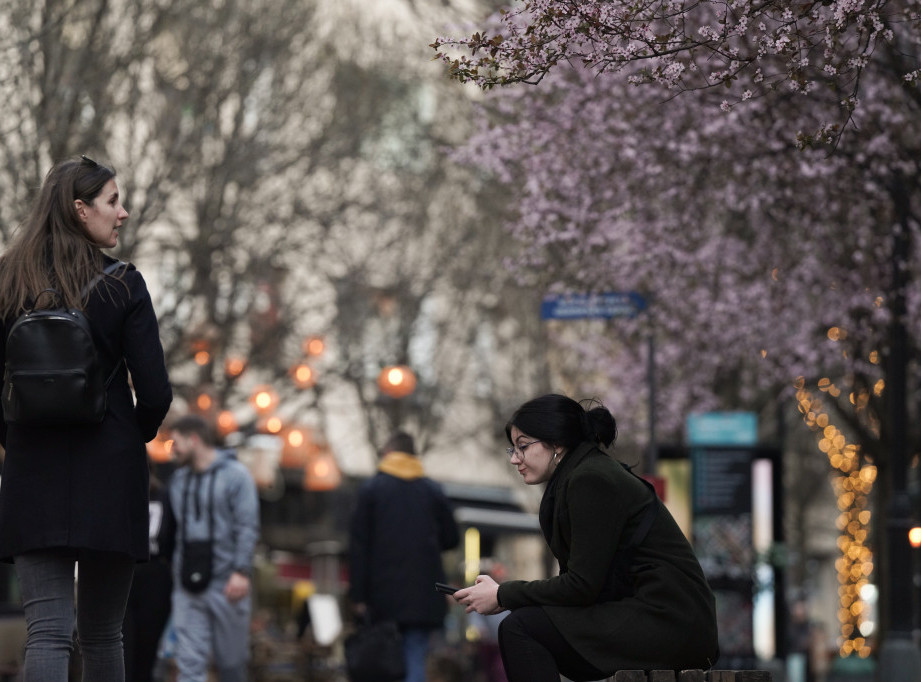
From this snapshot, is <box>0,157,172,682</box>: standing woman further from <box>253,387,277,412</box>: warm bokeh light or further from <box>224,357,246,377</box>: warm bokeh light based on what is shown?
<box>224,357,246,377</box>: warm bokeh light

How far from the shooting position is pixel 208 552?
10102mm

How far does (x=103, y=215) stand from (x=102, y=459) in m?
0.90

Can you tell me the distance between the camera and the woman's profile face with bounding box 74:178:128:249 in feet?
20.2

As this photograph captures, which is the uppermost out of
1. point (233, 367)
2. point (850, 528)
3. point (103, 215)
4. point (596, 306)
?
point (233, 367)

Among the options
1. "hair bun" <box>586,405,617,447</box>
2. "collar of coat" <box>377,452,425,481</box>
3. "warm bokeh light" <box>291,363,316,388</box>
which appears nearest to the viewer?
"hair bun" <box>586,405,617,447</box>

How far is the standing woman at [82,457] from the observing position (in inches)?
227

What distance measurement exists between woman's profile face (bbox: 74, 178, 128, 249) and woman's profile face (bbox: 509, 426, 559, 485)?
1.63 m

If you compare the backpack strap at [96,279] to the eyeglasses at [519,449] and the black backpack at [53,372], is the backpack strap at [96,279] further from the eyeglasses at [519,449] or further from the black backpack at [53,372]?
the eyeglasses at [519,449]

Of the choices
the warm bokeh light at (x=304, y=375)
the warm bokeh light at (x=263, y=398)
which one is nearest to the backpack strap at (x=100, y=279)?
the warm bokeh light at (x=263, y=398)

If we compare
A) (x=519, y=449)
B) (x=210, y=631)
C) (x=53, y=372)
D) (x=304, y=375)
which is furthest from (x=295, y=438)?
(x=53, y=372)

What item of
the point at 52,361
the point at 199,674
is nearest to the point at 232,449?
the point at 199,674

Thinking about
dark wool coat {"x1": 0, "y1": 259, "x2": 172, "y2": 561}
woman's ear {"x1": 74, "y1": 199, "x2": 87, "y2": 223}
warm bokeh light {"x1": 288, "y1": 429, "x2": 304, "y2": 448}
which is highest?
woman's ear {"x1": 74, "y1": 199, "x2": 87, "y2": 223}

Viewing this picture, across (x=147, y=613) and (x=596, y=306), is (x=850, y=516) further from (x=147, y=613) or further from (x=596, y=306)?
(x=147, y=613)

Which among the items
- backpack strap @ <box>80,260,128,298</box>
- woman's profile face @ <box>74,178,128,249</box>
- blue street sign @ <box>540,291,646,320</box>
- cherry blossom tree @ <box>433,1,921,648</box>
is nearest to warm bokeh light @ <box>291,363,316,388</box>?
cherry blossom tree @ <box>433,1,921,648</box>
